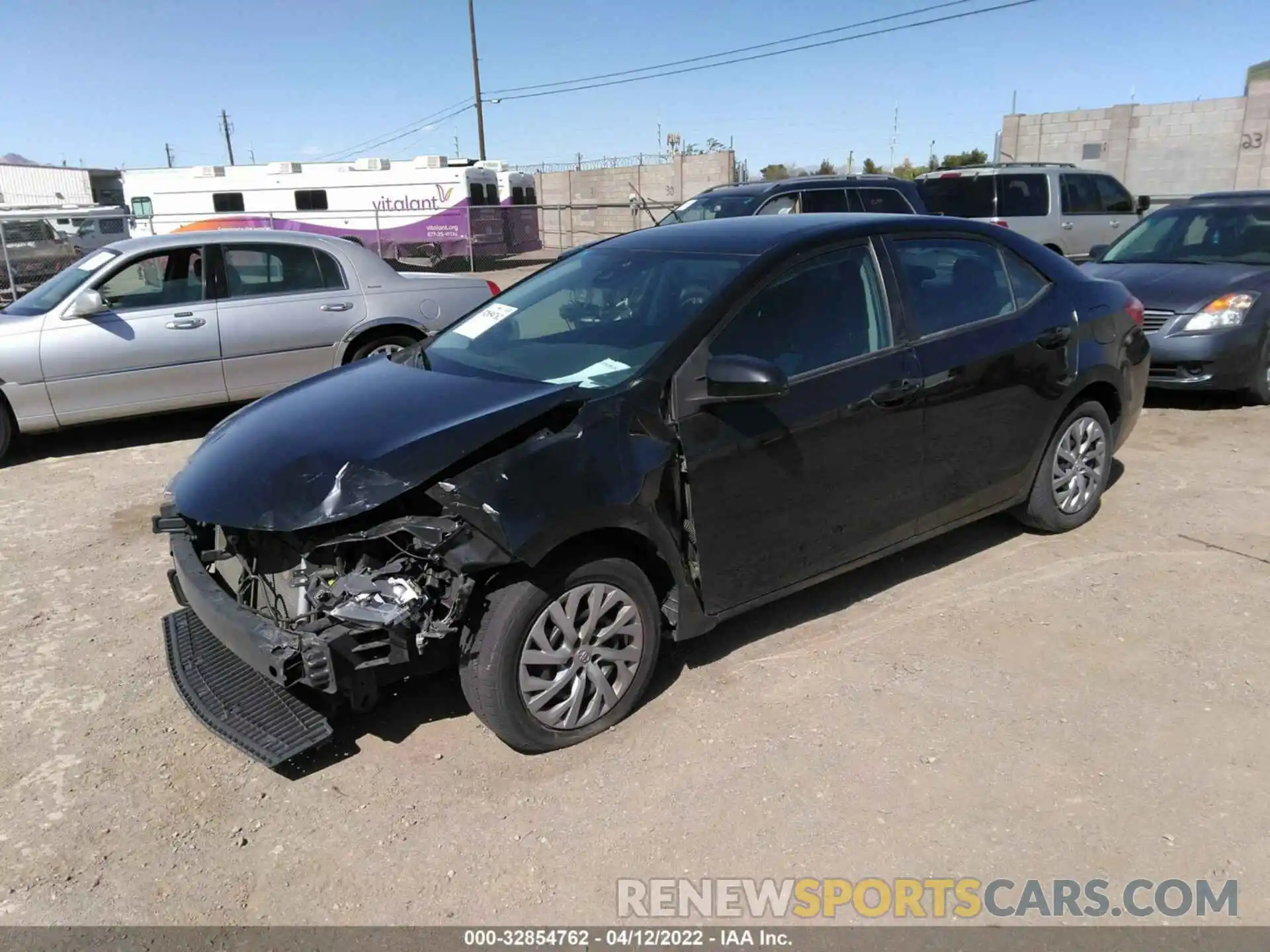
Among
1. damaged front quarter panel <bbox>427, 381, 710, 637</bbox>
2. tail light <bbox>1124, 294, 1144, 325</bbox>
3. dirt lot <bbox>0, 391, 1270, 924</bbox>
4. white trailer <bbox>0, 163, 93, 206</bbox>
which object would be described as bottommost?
dirt lot <bbox>0, 391, 1270, 924</bbox>

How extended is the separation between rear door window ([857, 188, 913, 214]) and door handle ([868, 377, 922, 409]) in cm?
838

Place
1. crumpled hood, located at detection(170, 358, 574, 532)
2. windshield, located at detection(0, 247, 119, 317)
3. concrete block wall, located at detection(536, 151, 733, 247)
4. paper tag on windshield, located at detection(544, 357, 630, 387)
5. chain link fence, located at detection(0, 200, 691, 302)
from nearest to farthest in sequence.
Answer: crumpled hood, located at detection(170, 358, 574, 532), paper tag on windshield, located at detection(544, 357, 630, 387), windshield, located at detection(0, 247, 119, 317), chain link fence, located at detection(0, 200, 691, 302), concrete block wall, located at detection(536, 151, 733, 247)

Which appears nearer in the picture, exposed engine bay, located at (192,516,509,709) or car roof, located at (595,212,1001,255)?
exposed engine bay, located at (192,516,509,709)

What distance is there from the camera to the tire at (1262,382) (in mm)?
7727

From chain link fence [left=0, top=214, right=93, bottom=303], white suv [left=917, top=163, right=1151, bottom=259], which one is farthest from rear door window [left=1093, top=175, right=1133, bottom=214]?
chain link fence [left=0, top=214, right=93, bottom=303]

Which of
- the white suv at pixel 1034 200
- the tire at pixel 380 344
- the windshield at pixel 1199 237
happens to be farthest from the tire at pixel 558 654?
the white suv at pixel 1034 200

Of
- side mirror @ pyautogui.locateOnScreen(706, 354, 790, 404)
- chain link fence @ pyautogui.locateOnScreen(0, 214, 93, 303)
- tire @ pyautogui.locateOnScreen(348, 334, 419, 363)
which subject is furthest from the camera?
chain link fence @ pyautogui.locateOnScreen(0, 214, 93, 303)

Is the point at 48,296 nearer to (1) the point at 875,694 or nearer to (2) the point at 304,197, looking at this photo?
(1) the point at 875,694

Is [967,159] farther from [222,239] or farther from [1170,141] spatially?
[222,239]

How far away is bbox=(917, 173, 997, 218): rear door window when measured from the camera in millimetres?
13289

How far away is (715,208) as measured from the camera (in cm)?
1127

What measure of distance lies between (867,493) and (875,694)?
85 cm

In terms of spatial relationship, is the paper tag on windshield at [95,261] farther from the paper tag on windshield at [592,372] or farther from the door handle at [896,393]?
the door handle at [896,393]

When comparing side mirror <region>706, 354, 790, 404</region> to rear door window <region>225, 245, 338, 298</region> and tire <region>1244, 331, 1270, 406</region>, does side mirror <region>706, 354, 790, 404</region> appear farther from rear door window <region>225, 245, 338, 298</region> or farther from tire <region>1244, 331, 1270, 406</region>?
tire <region>1244, 331, 1270, 406</region>
